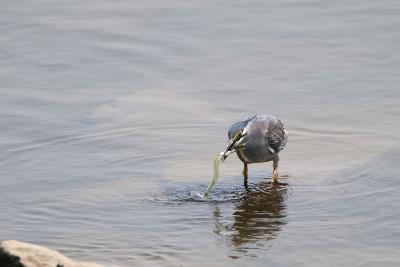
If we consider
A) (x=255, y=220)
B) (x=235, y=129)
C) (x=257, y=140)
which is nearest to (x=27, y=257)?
(x=255, y=220)

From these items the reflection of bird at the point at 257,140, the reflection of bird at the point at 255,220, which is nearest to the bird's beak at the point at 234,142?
the reflection of bird at the point at 257,140

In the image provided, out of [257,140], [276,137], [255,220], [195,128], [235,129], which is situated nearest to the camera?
[255,220]

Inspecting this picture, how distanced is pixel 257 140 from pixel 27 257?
4477 millimetres

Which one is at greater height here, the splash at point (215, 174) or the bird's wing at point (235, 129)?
the bird's wing at point (235, 129)

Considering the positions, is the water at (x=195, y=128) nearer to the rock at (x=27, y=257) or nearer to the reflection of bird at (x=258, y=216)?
the reflection of bird at (x=258, y=216)

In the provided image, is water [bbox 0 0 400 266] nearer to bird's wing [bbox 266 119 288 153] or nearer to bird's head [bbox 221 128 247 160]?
bird's wing [bbox 266 119 288 153]

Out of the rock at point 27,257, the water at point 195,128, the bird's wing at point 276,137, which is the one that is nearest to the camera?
the rock at point 27,257

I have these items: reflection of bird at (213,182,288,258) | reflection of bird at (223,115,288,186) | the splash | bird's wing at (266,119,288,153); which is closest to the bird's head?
reflection of bird at (223,115,288,186)

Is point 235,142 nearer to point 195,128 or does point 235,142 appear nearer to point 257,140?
point 257,140

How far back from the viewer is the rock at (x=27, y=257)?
275 inches

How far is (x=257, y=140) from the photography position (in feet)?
36.2

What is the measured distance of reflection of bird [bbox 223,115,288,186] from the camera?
10.9 meters

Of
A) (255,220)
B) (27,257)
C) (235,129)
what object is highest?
(235,129)

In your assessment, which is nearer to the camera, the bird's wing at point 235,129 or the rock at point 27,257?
the rock at point 27,257
